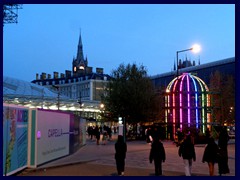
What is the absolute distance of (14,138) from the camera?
1596cm

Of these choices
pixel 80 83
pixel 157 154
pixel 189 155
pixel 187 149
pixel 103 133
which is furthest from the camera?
pixel 80 83

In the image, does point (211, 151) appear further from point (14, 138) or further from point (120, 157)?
point (14, 138)

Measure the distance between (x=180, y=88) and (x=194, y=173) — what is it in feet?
90.5

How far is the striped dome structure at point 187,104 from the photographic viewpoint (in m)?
42.6

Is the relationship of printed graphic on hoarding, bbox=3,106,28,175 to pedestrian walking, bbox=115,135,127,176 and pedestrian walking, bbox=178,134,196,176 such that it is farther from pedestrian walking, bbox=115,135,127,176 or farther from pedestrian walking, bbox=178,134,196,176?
pedestrian walking, bbox=178,134,196,176

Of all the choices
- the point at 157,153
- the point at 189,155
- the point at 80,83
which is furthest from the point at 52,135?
the point at 80,83

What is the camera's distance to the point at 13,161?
51.5 feet

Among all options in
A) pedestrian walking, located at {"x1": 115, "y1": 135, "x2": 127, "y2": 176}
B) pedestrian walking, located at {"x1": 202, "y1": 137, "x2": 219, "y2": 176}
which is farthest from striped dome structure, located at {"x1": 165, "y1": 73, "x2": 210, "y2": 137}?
pedestrian walking, located at {"x1": 202, "y1": 137, "x2": 219, "y2": 176}

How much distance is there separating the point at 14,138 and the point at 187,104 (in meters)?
29.3

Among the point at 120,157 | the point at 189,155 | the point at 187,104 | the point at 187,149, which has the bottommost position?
the point at 120,157

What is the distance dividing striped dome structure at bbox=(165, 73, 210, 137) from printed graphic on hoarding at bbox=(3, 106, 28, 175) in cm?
2685

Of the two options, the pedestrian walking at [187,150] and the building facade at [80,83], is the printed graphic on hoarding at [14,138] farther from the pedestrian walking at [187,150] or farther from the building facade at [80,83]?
the building facade at [80,83]

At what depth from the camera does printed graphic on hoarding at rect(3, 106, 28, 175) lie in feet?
49.1
